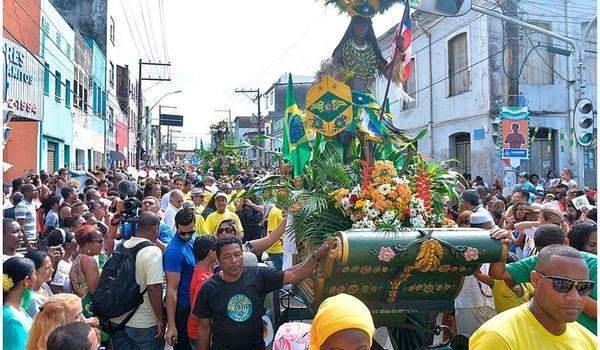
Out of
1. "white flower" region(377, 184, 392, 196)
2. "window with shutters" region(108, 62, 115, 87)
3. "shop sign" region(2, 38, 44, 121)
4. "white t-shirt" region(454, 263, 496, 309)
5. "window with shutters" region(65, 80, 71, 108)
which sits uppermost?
"window with shutters" region(108, 62, 115, 87)

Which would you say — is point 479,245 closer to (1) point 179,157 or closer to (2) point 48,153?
(2) point 48,153

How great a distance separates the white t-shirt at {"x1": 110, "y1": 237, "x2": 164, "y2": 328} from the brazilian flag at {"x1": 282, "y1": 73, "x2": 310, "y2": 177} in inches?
61.2

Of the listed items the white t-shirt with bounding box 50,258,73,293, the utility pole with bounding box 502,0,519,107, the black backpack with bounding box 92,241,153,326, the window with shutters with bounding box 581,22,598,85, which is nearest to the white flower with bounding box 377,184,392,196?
the black backpack with bounding box 92,241,153,326

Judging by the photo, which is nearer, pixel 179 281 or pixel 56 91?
pixel 179 281

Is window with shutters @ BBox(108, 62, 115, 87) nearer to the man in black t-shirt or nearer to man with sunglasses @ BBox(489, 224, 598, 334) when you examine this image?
the man in black t-shirt

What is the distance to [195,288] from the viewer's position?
171 inches

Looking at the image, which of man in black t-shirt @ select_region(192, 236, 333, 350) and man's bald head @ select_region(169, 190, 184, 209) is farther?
man's bald head @ select_region(169, 190, 184, 209)

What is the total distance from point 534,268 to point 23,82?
1567 centimetres

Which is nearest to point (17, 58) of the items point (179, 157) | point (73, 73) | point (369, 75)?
point (73, 73)

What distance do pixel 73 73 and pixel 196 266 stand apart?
2300 cm

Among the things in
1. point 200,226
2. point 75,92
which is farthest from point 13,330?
point 75,92

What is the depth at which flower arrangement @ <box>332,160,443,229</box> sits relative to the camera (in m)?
4.12

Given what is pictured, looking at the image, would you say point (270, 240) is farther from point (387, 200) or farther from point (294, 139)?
point (387, 200)

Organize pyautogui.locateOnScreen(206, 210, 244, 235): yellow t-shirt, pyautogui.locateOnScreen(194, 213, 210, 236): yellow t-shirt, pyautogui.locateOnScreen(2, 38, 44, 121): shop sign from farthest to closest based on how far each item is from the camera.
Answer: pyautogui.locateOnScreen(2, 38, 44, 121): shop sign
pyautogui.locateOnScreen(206, 210, 244, 235): yellow t-shirt
pyautogui.locateOnScreen(194, 213, 210, 236): yellow t-shirt
